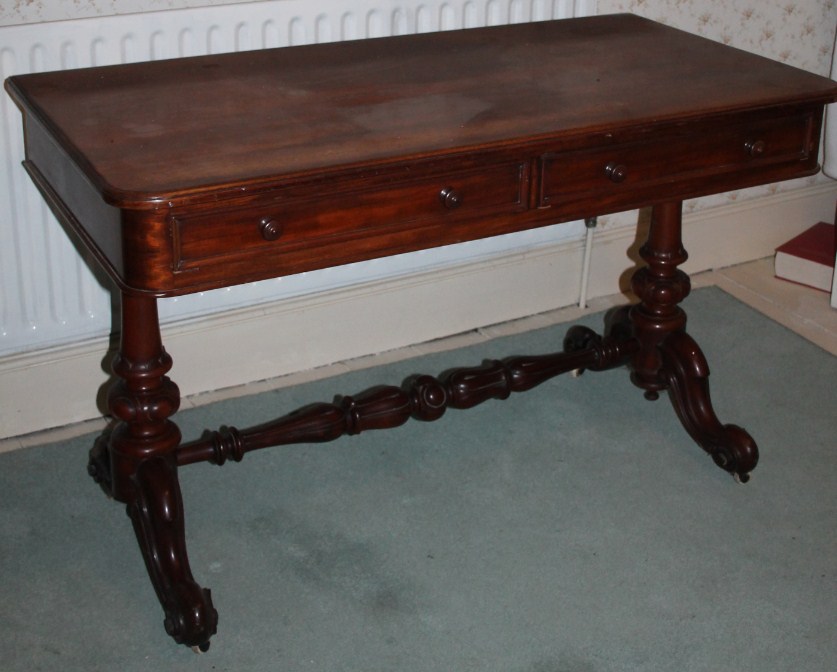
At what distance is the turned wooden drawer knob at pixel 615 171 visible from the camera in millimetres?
1919

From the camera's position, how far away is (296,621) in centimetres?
202

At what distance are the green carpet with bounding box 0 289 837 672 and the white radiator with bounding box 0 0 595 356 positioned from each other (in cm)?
25

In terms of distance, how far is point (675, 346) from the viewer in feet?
8.27

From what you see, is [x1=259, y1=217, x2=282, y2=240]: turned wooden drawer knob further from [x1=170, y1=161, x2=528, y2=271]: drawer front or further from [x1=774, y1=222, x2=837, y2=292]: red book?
[x1=774, y1=222, x2=837, y2=292]: red book

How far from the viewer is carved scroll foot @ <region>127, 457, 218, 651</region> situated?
6.29 ft

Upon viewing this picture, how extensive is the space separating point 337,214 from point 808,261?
1.96 metres

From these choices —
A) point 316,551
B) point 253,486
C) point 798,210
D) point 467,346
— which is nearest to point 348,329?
point 467,346

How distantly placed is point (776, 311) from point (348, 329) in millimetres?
1193

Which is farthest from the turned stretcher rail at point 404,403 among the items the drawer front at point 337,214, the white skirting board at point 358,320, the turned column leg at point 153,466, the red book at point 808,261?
the red book at point 808,261

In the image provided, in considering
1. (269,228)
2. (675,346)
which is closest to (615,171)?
(269,228)

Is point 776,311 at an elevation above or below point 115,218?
below

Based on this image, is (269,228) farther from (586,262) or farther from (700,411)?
(586,262)

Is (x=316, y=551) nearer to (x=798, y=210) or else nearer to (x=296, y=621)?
(x=296, y=621)

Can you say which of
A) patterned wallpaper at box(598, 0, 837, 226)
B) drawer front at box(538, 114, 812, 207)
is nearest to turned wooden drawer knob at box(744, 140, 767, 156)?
drawer front at box(538, 114, 812, 207)
